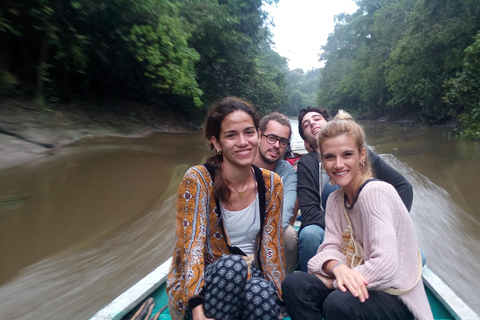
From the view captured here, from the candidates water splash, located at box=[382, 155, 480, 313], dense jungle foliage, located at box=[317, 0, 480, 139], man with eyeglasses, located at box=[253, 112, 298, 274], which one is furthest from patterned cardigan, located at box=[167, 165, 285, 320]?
dense jungle foliage, located at box=[317, 0, 480, 139]

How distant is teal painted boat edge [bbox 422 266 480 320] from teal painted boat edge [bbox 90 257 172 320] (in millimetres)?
1636

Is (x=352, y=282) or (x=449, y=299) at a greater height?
(x=352, y=282)

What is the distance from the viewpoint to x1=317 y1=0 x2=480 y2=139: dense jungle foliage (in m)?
8.43

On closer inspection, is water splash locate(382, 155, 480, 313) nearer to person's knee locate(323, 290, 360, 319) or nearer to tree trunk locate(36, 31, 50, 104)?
person's knee locate(323, 290, 360, 319)

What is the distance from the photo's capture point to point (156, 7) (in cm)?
739

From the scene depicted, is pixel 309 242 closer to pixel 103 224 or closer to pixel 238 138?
pixel 238 138

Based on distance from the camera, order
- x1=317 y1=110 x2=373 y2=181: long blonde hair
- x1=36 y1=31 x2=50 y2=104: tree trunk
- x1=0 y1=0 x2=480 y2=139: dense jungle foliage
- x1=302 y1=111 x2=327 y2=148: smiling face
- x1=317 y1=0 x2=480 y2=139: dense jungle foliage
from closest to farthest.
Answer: x1=317 y1=110 x2=373 y2=181: long blonde hair
x1=302 y1=111 x2=327 y2=148: smiling face
x1=36 y1=31 x2=50 y2=104: tree trunk
x1=0 y1=0 x2=480 y2=139: dense jungle foliage
x1=317 y1=0 x2=480 y2=139: dense jungle foliage

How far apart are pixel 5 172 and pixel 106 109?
497 cm

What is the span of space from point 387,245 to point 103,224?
362 centimetres

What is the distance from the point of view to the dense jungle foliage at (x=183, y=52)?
6906 mm

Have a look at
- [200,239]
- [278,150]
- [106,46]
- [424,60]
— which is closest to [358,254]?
[200,239]

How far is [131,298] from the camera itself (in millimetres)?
1964

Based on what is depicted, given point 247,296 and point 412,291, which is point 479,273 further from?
point 247,296

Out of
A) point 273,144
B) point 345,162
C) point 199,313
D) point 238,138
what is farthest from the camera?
point 273,144
